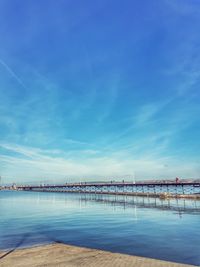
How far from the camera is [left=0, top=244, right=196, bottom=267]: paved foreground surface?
14899mm

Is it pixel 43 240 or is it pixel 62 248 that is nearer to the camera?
pixel 62 248

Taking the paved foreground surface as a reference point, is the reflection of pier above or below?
above

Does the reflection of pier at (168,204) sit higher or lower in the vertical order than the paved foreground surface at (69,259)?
higher

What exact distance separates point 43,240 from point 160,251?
1084 centimetres

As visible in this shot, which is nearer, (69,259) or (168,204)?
(69,259)

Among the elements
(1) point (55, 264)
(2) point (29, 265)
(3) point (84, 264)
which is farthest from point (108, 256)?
(2) point (29, 265)

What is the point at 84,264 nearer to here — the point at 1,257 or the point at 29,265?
the point at 29,265

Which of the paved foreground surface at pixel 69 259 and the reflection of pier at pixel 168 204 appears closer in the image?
the paved foreground surface at pixel 69 259

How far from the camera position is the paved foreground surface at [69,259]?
14.9 meters

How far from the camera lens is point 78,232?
29.1 metres

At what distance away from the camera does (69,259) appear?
16.4m

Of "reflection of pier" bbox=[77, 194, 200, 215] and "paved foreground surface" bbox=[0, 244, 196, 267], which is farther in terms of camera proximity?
"reflection of pier" bbox=[77, 194, 200, 215]

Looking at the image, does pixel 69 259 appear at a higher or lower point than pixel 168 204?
lower

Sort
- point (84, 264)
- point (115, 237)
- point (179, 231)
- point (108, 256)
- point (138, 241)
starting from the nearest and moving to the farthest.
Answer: point (84, 264) < point (108, 256) < point (138, 241) < point (115, 237) < point (179, 231)
